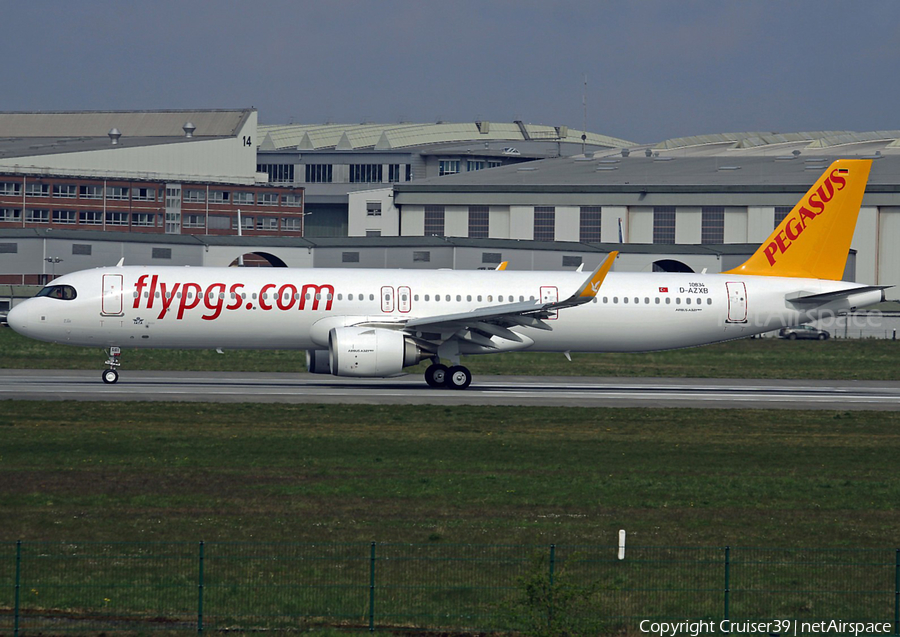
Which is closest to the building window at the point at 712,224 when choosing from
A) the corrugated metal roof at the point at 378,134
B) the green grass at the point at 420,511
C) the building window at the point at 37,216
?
the green grass at the point at 420,511

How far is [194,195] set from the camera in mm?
130500

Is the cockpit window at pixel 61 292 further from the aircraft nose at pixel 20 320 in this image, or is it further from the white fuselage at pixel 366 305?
the aircraft nose at pixel 20 320

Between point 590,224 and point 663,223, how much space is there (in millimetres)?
5980

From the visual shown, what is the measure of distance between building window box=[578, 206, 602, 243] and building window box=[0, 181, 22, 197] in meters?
64.3

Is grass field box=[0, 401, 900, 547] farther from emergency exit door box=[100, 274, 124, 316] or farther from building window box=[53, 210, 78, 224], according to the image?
building window box=[53, 210, 78, 224]

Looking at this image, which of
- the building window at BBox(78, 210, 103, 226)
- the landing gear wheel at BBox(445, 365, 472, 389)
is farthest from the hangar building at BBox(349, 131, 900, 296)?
the landing gear wheel at BBox(445, 365, 472, 389)

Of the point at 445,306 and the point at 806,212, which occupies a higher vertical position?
the point at 806,212

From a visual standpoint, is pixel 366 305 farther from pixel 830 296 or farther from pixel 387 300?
pixel 830 296

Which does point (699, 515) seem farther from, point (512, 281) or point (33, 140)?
point (33, 140)

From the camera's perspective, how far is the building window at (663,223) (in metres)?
88.8

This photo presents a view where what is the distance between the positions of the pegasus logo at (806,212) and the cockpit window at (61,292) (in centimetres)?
2593

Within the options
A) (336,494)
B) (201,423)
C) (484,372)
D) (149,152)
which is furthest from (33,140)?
(336,494)

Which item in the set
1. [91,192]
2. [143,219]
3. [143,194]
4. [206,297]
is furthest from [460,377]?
[143,194]

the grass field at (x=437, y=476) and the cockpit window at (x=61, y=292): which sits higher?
the cockpit window at (x=61, y=292)
